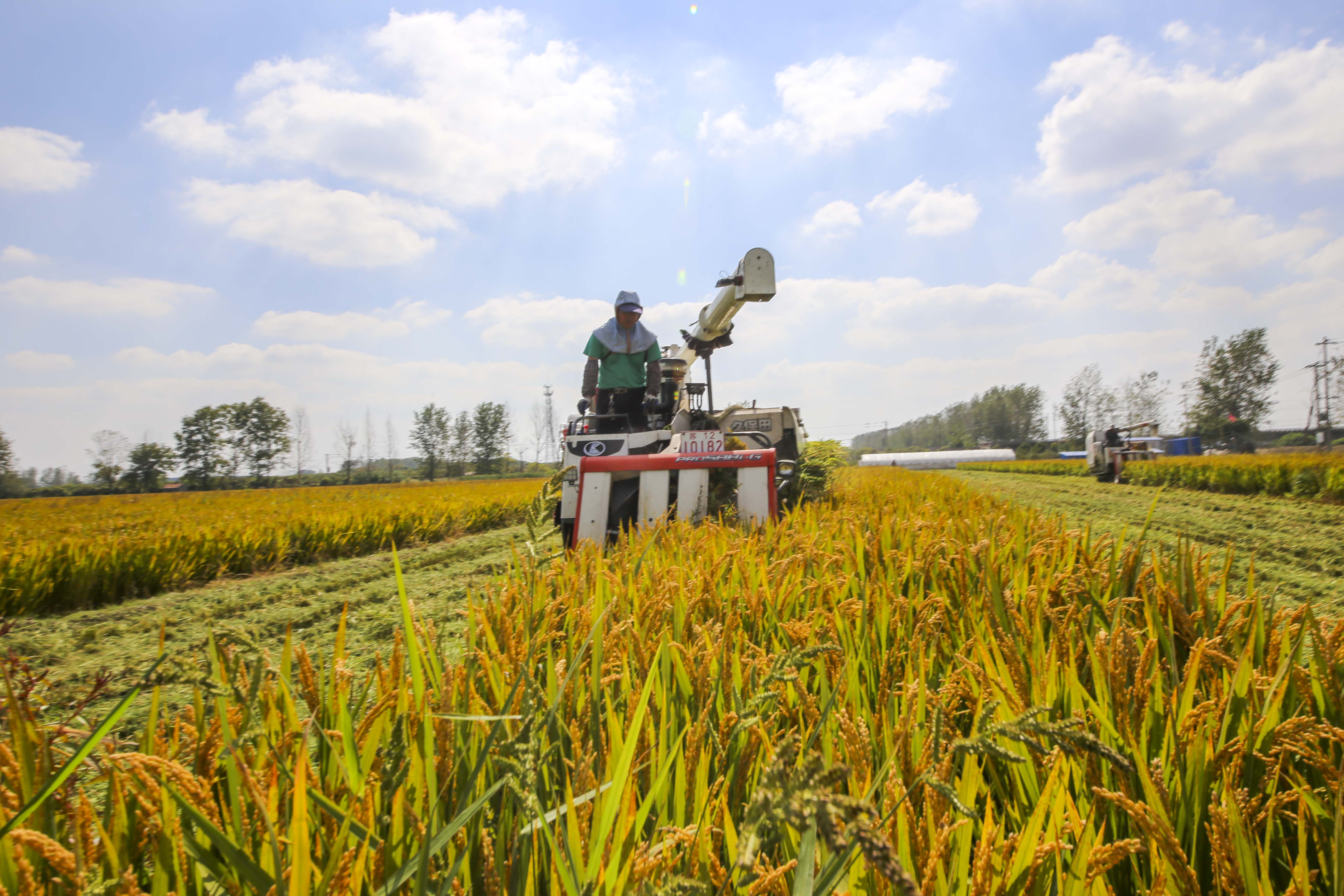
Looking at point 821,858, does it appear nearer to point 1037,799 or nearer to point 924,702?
point 924,702

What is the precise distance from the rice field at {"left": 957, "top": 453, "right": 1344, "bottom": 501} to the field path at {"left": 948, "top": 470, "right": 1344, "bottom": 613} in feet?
1.97

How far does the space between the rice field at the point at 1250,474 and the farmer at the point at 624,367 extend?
47.8 feet

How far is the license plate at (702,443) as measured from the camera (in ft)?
16.3

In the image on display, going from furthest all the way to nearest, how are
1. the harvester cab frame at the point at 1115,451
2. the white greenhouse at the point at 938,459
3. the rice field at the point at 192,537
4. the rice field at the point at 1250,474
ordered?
1. the white greenhouse at the point at 938,459
2. the harvester cab frame at the point at 1115,451
3. the rice field at the point at 1250,474
4. the rice field at the point at 192,537

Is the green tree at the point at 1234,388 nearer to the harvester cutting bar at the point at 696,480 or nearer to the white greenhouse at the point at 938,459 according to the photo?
the white greenhouse at the point at 938,459

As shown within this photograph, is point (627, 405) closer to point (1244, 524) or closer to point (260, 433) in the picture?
point (1244, 524)

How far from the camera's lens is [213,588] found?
19.6 ft

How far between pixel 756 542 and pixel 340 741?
6.79 feet

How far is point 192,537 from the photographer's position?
674cm

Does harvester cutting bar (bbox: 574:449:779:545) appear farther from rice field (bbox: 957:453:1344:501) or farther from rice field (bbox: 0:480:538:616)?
rice field (bbox: 957:453:1344:501)

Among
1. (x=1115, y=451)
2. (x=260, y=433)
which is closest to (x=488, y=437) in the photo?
(x=260, y=433)

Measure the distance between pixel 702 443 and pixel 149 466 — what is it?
8248 centimetres

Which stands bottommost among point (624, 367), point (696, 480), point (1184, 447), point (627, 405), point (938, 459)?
point (938, 459)

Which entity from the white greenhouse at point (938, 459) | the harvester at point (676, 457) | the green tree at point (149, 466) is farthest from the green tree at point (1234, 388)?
A: the green tree at point (149, 466)
